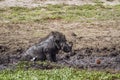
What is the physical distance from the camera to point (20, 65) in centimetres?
1318

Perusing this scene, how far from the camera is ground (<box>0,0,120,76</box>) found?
48.5 feet

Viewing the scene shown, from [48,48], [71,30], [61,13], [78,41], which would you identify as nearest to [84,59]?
[48,48]

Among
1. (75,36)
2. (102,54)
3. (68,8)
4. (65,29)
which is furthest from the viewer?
(68,8)

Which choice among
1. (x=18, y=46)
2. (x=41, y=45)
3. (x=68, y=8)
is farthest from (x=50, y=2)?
(x=41, y=45)

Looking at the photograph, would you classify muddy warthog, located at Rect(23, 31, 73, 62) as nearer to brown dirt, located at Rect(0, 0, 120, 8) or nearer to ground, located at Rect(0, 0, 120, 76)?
ground, located at Rect(0, 0, 120, 76)

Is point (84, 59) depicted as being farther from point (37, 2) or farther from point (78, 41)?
point (37, 2)

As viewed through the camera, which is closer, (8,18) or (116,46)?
(116,46)

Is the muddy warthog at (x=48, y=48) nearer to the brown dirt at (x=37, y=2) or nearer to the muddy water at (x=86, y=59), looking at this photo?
the muddy water at (x=86, y=59)

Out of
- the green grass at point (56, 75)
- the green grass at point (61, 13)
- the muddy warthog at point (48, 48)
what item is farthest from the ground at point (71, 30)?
the green grass at point (56, 75)

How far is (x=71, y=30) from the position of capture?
18844 mm

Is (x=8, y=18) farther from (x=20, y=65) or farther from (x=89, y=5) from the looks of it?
(x=20, y=65)

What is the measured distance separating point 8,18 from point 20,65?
26.9ft

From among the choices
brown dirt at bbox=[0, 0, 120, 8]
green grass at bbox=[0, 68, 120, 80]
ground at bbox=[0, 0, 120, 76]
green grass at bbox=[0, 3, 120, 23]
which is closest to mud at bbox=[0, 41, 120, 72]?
ground at bbox=[0, 0, 120, 76]

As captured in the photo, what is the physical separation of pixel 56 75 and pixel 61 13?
10.9 m
